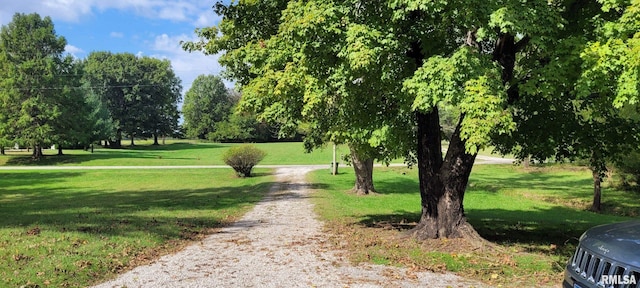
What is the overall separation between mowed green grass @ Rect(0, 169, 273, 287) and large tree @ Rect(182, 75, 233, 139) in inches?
3086

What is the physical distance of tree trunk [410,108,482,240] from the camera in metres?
8.78

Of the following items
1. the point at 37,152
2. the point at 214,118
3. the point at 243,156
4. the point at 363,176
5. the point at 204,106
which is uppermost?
the point at 204,106

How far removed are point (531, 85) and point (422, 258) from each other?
3.25 metres

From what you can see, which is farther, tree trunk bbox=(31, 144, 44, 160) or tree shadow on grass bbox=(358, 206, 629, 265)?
tree trunk bbox=(31, 144, 44, 160)

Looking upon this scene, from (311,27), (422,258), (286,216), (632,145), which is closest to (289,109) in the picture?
(311,27)

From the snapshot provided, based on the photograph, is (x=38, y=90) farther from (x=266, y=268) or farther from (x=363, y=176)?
(x=266, y=268)

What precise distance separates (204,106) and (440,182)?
100840 mm

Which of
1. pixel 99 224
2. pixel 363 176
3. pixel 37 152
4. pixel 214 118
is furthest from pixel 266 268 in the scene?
pixel 214 118

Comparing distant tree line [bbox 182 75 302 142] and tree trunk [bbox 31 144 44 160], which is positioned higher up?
distant tree line [bbox 182 75 302 142]

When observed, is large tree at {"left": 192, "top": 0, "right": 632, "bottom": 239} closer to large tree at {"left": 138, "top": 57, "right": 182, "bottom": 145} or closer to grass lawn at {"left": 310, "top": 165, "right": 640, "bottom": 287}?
grass lawn at {"left": 310, "top": 165, "right": 640, "bottom": 287}

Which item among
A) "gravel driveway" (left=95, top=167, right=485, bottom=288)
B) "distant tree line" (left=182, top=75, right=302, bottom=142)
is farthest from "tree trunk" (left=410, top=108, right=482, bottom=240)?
"distant tree line" (left=182, top=75, right=302, bottom=142)

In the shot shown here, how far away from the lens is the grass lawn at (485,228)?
→ 7203 mm

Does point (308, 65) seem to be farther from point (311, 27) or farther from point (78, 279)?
point (78, 279)

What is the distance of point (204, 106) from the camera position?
105m
